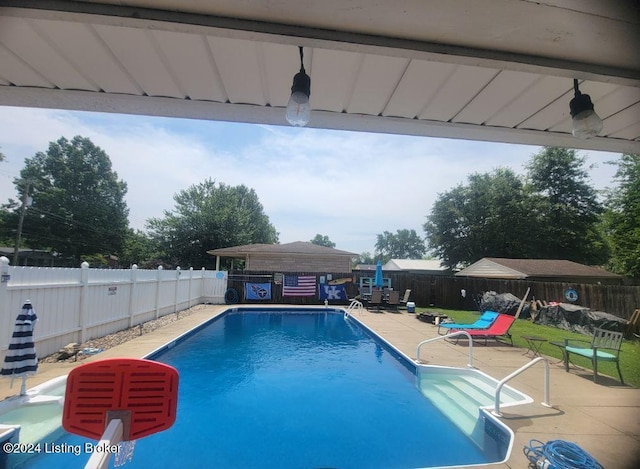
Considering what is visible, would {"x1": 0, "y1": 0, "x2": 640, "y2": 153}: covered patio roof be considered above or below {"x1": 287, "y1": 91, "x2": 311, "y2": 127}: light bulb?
A: above

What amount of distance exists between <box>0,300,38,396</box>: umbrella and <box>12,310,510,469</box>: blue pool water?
1.00 metres

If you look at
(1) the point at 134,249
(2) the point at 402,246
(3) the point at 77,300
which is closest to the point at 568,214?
(3) the point at 77,300

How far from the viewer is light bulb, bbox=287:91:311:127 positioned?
183 cm

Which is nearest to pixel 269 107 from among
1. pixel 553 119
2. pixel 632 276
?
pixel 553 119

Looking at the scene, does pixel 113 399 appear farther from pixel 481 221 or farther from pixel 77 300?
pixel 481 221

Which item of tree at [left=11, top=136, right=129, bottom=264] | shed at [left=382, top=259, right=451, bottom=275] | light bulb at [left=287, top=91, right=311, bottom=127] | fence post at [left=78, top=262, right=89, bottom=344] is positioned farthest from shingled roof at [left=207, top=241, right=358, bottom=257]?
tree at [left=11, top=136, right=129, bottom=264]

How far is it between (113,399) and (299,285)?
16799 millimetres

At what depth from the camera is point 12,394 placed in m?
4.23

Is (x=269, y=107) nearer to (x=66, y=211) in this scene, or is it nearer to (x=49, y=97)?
(x=49, y=97)

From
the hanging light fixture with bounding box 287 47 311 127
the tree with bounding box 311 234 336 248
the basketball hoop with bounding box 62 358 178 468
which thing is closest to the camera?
the basketball hoop with bounding box 62 358 178 468

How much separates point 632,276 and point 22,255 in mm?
56494

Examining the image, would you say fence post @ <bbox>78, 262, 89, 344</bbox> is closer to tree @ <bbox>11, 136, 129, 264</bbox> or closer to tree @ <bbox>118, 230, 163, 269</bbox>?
tree @ <bbox>118, 230, 163, 269</bbox>

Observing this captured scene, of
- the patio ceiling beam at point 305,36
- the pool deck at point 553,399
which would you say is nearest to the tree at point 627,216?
the pool deck at point 553,399

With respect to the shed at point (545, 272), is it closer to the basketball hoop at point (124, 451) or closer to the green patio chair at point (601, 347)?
the green patio chair at point (601, 347)
